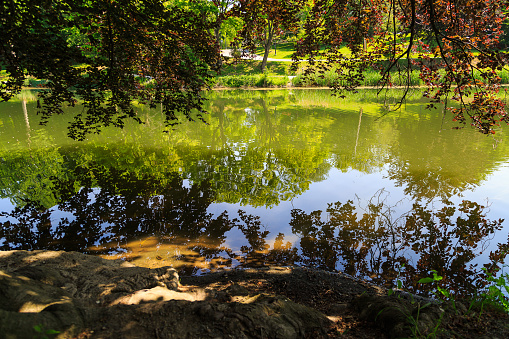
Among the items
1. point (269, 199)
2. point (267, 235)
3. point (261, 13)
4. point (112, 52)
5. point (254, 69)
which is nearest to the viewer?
point (112, 52)

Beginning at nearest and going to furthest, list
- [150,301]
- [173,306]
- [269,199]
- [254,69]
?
[173,306] < [150,301] < [269,199] < [254,69]

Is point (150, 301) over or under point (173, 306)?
under

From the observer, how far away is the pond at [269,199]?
16.3 ft

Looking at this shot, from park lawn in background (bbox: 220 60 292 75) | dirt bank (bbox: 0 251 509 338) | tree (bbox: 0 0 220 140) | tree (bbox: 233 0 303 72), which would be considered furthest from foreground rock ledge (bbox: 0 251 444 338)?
park lawn in background (bbox: 220 60 292 75)

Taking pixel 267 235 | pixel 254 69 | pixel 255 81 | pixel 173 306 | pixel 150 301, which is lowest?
pixel 267 235

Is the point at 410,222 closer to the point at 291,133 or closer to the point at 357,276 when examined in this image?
the point at 357,276

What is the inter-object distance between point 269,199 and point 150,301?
185 inches

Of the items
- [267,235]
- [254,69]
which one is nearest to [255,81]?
[254,69]

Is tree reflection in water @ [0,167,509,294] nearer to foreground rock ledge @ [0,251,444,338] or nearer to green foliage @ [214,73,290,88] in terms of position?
foreground rock ledge @ [0,251,444,338]

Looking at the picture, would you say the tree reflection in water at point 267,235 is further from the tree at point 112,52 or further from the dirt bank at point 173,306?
the tree at point 112,52

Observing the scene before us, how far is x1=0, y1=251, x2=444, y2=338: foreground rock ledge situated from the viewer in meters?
1.98

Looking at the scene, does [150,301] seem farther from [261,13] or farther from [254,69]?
[254,69]

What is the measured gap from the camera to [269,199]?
7.14 metres

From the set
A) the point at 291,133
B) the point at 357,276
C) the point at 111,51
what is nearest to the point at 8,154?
the point at 111,51
